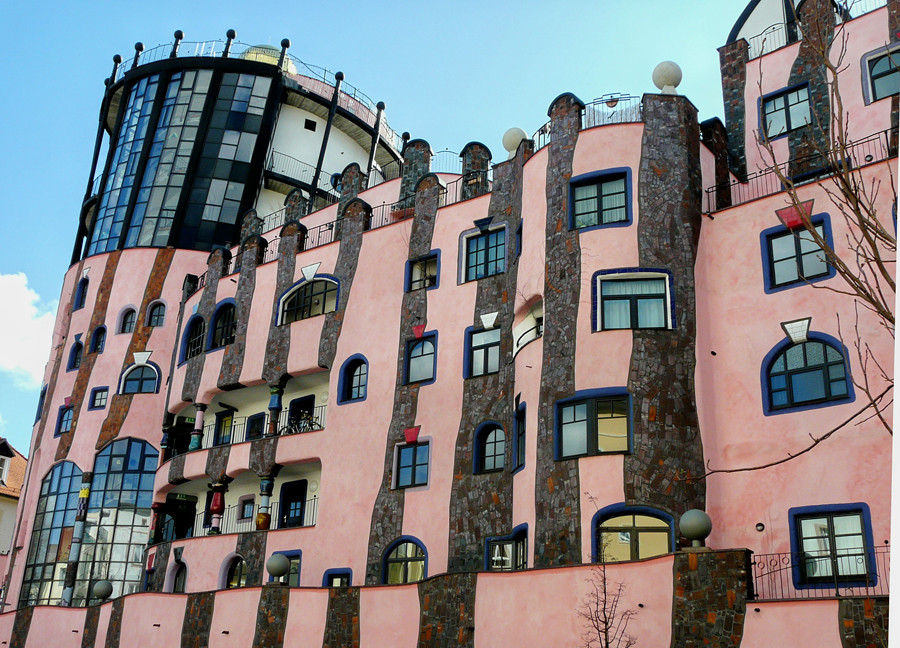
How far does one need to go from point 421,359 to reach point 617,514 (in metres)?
8.19

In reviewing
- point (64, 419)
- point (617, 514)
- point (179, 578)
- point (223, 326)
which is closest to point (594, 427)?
point (617, 514)

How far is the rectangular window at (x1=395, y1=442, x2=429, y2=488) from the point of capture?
2355cm

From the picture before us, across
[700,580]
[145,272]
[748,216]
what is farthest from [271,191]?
[700,580]

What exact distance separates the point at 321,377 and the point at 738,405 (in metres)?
12.5

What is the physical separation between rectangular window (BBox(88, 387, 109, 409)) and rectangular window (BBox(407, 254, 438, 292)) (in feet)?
45.8

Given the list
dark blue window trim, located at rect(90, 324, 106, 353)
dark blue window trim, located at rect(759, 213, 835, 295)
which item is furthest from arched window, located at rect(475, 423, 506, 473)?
dark blue window trim, located at rect(90, 324, 106, 353)

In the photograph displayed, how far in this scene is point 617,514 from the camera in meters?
18.2

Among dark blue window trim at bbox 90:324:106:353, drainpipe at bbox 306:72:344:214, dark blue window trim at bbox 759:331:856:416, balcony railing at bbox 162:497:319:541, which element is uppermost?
drainpipe at bbox 306:72:344:214

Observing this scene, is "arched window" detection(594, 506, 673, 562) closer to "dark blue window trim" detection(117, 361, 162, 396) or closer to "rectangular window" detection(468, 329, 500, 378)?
"rectangular window" detection(468, 329, 500, 378)

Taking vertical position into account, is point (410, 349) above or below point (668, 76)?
below

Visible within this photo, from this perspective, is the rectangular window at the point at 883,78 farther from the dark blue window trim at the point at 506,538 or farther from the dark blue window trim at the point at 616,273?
the dark blue window trim at the point at 506,538

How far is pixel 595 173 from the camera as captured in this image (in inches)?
840

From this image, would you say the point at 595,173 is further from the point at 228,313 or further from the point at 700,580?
the point at 228,313

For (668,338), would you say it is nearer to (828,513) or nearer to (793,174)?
(828,513)
